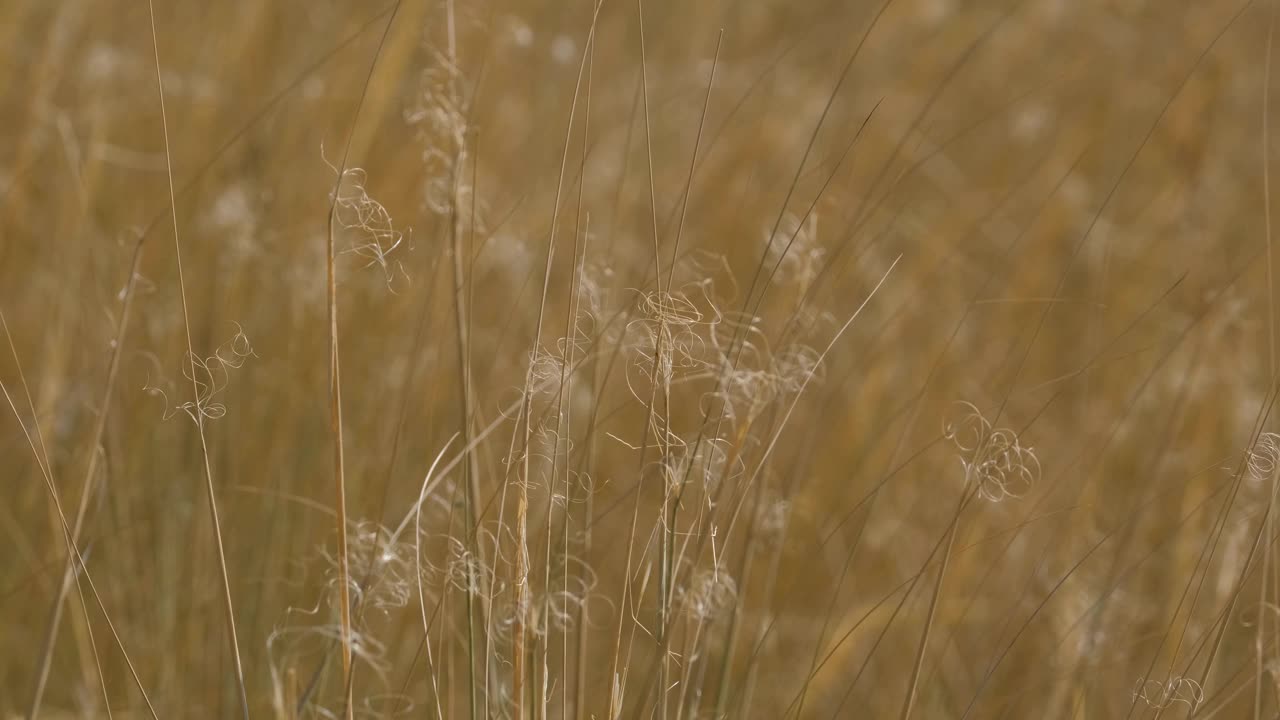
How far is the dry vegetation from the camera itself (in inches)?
28.6

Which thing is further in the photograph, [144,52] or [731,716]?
[144,52]

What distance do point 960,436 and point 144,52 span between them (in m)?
1.57

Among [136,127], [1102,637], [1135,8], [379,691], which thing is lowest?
[379,691]

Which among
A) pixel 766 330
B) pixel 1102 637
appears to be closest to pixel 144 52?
pixel 766 330

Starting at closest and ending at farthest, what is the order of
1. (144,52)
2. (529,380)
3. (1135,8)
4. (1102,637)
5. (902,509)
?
1. (529,380)
2. (1102,637)
3. (902,509)
4. (144,52)
5. (1135,8)

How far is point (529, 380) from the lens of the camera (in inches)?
Answer: 23.3

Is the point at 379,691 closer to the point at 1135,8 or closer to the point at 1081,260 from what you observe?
the point at 1081,260

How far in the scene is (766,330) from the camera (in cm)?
140

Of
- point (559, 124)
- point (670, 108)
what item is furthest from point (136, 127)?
point (670, 108)

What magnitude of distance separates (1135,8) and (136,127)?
2.23 meters

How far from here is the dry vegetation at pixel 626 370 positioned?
2.38 ft

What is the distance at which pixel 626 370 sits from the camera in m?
0.63

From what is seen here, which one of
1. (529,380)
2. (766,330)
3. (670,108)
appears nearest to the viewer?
(529,380)

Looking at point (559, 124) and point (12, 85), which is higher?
point (559, 124)
